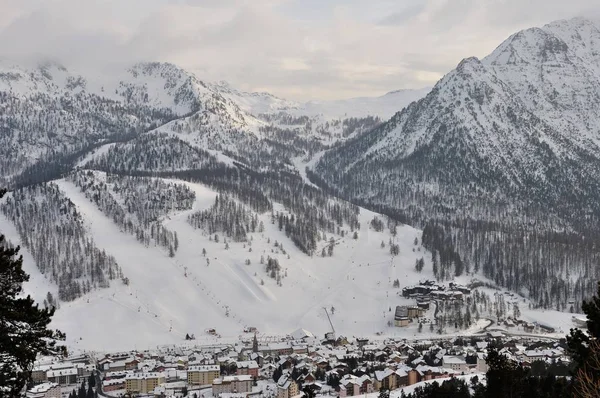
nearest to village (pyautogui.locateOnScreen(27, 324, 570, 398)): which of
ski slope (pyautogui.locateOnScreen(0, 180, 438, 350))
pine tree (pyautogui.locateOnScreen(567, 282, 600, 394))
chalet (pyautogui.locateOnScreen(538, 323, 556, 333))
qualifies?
chalet (pyautogui.locateOnScreen(538, 323, 556, 333))

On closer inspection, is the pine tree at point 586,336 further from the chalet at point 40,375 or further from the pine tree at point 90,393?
the chalet at point 40,375

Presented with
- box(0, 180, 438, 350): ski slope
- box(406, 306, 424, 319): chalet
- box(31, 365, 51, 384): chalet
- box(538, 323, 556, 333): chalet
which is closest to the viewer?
box(31, 365, 51, 384): chalet

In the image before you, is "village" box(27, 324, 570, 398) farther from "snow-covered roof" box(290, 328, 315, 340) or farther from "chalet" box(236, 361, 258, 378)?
"snow-covered roof" box(290, 328, 315, 340)

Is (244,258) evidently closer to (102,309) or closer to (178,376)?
(102,309)

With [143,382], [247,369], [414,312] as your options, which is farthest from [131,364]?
[414,312]

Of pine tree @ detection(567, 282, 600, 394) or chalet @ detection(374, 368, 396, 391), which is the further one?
chalet @ detection(374, 368, 396, 391)

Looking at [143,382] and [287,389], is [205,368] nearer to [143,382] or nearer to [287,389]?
[143,382]

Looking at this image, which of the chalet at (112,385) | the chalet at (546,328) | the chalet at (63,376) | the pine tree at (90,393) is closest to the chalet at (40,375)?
the chalet at (63,376)
